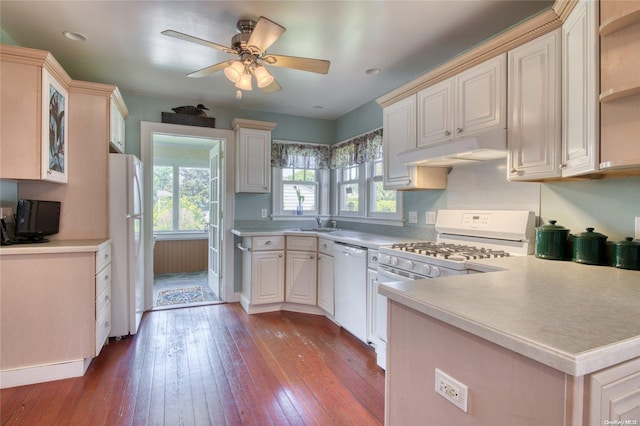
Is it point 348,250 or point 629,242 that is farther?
point 348,250

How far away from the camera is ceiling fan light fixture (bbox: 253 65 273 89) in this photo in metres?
2.19

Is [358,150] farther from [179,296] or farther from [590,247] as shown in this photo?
[179,296]

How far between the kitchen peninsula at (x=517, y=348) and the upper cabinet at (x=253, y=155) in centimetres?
299

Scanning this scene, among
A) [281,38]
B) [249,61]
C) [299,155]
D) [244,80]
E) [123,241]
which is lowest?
[123,241]

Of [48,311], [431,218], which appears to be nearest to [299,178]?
[431,218]

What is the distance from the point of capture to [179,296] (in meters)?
4.34

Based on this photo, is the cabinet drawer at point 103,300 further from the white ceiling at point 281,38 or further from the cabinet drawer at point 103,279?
the white ceiling at point 281,38

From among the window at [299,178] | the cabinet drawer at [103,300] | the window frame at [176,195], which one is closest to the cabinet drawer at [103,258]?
the cabinet drawer at [103,300]

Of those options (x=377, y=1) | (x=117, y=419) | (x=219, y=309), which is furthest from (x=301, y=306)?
(x=377, y=1)

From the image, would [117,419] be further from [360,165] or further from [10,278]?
[360,165]

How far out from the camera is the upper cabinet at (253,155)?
154 inches

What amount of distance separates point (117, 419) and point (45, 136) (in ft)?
6.25

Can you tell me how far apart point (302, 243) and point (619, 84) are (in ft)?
9.26

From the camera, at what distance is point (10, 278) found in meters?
2.16
